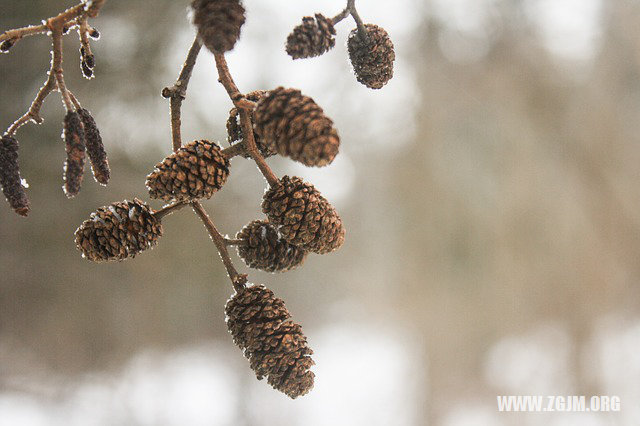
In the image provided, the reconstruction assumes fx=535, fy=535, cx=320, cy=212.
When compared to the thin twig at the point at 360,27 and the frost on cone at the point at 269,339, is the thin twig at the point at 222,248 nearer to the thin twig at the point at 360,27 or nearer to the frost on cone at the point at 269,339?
the frost on cone at the point at 269,339

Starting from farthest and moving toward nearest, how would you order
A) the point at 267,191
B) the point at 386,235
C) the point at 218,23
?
the point at 386,235 → the point at 267,191 → the point at 218,23

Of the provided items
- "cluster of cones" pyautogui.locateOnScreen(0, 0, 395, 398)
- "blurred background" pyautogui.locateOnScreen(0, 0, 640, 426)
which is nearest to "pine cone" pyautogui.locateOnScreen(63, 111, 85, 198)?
"cluster of cones" pyautogui.locateOnScreen(0, 0, 395, 398)

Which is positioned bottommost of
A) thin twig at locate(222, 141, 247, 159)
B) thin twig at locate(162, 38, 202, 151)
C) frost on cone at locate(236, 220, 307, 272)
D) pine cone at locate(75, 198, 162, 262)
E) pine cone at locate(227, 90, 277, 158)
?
pine cone at locate(75, 198, 162, 262)

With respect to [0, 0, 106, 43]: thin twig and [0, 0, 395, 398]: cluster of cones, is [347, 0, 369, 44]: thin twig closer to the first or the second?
[0, 0, 395, 398]: cluster of cones

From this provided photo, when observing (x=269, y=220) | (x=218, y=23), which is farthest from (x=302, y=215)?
(x=218, y=23)

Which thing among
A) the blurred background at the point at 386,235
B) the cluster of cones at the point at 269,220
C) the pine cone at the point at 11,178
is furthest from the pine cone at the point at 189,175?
the blurred background at the point at 386,235

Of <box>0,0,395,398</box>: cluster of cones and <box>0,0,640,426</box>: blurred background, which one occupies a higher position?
<box>0,0,640,426</box>: blurred background

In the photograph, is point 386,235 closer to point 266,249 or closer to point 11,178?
point 266,249
